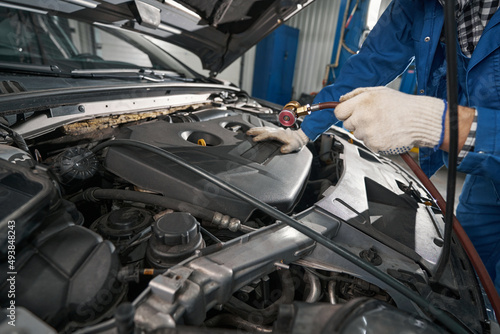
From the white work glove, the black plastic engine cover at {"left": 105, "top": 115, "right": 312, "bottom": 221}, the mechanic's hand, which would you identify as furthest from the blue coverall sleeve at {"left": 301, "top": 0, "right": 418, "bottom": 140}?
the white work glove

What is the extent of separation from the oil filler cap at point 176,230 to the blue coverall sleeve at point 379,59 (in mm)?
764

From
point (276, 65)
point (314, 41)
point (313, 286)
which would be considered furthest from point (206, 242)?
point (314, 41)

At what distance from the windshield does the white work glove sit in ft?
3.90

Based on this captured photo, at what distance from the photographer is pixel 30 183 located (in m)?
0.56

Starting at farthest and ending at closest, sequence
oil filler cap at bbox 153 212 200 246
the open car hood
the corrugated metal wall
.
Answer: the corrugated metal wall < the open car hood < oil filler cap at bbox 153 212 200 246

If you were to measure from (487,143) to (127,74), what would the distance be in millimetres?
1456

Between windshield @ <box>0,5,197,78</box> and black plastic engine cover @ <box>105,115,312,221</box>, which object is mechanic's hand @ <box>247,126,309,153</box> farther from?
windshield @ <box>0,5,197,78</box>

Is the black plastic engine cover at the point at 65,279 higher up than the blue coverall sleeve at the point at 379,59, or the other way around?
the blue coverall sleeve at the point at 379,59

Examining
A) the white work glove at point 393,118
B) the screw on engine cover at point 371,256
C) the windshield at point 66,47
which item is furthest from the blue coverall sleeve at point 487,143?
the windshield at point 66,47

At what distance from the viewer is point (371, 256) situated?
723 mm

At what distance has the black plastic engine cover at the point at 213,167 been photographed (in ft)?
2.53

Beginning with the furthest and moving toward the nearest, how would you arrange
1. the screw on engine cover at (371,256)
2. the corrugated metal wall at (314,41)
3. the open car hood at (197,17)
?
the corrugated metal wall at (314,41) < the open car hood at (197,17) < the screw on engine cover at (371,256)

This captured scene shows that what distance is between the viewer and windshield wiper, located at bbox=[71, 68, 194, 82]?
1.25m

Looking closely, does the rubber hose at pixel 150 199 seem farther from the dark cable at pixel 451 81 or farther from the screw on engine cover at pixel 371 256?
the dark cable at pixel 451 81
